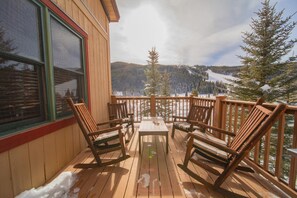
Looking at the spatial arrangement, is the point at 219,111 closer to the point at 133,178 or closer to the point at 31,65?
the point at 133,178

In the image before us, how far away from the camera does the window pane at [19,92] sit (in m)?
1.34

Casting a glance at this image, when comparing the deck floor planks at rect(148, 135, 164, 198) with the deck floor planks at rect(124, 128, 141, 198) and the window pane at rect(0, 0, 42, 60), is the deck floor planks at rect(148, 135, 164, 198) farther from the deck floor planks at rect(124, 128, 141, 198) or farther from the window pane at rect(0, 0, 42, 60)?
the window pane at rect(0, 0, 42, 60)

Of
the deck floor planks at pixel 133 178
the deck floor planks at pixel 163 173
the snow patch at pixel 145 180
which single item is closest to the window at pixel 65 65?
the deck floor planks at pixel 133 178

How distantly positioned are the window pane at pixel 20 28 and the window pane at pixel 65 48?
34cm

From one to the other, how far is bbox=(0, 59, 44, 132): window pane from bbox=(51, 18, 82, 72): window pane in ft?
1.72

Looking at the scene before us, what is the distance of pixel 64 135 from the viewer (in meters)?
2.22

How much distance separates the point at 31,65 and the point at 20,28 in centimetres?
41

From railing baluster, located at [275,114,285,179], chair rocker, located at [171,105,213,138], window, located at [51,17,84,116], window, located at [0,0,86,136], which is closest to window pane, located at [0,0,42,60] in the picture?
window, located at [0,0,86,136]

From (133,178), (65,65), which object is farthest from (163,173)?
(65,65)

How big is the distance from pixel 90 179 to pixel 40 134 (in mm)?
872

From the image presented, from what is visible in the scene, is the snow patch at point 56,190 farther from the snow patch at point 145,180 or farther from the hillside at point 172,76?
the hillside at point 172,76

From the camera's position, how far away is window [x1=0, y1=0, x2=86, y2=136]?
1.35 metres

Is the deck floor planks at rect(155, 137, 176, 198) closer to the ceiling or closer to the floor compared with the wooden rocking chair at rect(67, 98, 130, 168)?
closer to the floor

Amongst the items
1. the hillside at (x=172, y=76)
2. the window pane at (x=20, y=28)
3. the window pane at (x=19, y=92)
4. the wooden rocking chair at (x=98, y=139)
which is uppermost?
the hillside at (x=172, y=76)
